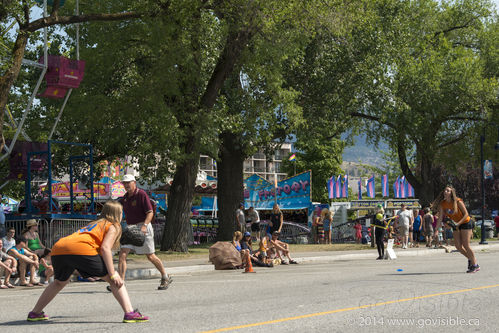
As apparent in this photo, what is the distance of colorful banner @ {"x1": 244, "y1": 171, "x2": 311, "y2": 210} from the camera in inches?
1421

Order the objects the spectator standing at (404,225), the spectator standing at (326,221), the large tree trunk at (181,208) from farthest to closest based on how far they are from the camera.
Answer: the spectator standing at (326,221) < the spectator standing at (404,225) < the large tree trunk at (181,208)

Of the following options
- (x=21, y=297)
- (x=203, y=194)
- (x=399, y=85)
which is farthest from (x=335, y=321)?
(x=203, y=194)

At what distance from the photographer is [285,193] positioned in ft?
121

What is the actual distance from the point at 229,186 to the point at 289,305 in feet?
68.4

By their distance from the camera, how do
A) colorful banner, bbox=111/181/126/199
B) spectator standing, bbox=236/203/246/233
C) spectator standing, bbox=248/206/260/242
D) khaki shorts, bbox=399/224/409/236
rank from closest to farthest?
khaki shorts, bbox=399/224/409/236, spectator standing, bbox=236/203/246/233, spectator standing, bbox=248/206/260/242, colorful banner, bbox=111/181/126/199

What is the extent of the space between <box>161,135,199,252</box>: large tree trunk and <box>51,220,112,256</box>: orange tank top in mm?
15352

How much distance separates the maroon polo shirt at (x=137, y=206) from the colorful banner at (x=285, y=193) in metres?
24.4

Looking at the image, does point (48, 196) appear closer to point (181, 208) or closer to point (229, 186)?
point (181, 208)

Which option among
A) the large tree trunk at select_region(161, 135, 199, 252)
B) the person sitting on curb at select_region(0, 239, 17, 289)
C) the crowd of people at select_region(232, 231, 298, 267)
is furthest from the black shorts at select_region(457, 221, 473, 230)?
the large tree trunk at select_region(161, 135, 199, 252)

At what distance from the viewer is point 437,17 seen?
40.0m

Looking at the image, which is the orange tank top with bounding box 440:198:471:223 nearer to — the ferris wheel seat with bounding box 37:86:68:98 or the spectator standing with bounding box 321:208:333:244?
the ferris wheel seat with bounding box 37:86:68:98

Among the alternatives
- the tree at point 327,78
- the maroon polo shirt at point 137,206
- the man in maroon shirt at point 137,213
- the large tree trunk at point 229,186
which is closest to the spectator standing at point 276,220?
the tree at point 327,78

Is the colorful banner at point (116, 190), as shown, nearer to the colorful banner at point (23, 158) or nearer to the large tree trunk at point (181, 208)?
the colorful banner at point (23, 158)

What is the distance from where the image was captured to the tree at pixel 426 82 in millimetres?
31359
